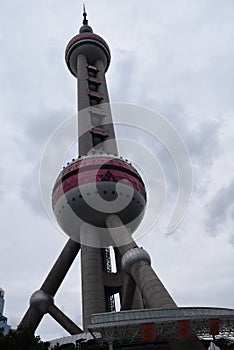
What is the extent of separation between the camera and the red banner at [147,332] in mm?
26875

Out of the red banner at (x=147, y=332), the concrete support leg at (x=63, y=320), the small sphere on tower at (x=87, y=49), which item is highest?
the small sphere on tower at (x=87, y=49)

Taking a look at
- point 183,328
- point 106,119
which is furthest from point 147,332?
point 106,119

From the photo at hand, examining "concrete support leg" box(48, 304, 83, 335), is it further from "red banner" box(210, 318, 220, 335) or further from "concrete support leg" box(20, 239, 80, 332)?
"red banner" box(210, 318, 220, 335)

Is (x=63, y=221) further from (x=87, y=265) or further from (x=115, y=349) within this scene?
(x=115, y=349)

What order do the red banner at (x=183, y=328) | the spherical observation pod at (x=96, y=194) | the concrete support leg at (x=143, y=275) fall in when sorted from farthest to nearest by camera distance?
1. the spherical observation pod at (x=96, y=194)
2. the concrete support leg at (x=143, y=275)
3. the red banner at (x=183, y=328)

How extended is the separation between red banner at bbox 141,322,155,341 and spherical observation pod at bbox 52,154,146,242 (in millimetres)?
23867

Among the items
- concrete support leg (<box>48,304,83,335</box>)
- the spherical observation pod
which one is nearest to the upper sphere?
the spherical observation pod

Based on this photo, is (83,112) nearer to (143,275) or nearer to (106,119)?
(106,119)

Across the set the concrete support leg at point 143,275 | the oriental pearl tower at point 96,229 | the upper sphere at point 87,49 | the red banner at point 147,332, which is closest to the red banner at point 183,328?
the red banner at point 147,332

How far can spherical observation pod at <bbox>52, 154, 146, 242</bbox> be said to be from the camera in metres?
49.6

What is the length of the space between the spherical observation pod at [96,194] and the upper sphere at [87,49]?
102 ft

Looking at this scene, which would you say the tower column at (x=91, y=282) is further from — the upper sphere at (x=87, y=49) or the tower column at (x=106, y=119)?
the upper sphere at (x=87, y=49)

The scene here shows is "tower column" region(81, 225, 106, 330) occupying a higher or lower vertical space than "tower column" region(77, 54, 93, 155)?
lower

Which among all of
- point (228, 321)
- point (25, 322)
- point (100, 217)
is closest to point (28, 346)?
point (228, 321)
